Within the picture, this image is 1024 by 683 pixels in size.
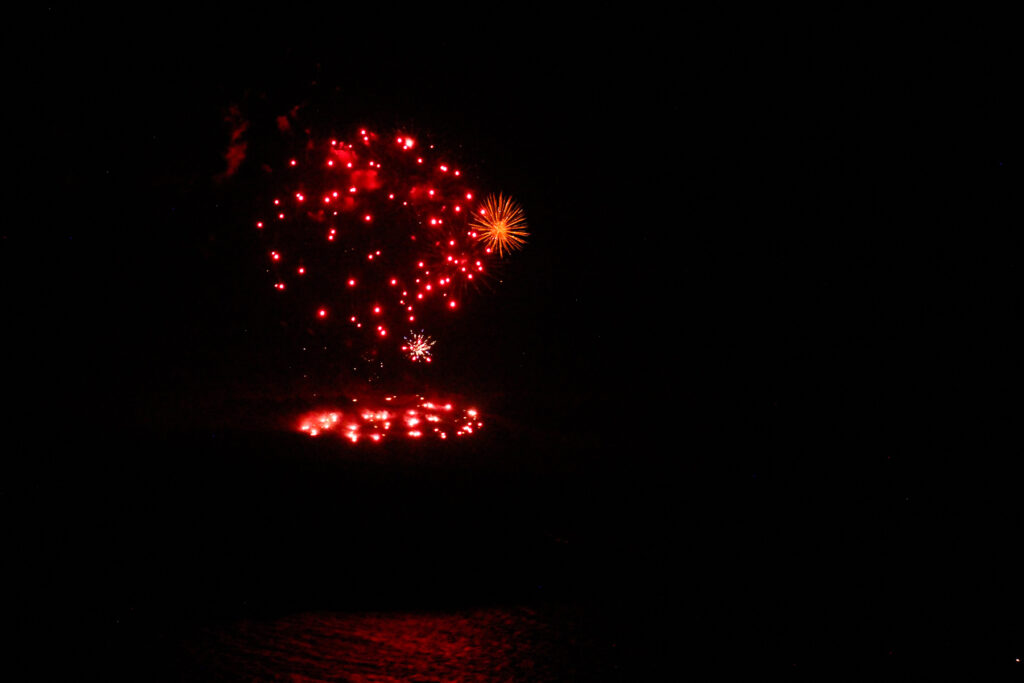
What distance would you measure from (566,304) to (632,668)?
6.14 meters

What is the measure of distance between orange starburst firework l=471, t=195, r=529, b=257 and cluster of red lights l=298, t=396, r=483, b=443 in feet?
7.17

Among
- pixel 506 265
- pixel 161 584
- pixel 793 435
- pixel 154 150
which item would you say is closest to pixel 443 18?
pixel 506 265

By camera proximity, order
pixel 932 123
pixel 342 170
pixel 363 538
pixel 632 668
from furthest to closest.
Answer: pixel 932 123 → pixel 342 170 → pixel 363 538 → pixel 632 668

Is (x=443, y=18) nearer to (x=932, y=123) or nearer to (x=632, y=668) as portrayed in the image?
(x=932, y=123)

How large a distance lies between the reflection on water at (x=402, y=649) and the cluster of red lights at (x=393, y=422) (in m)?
2.00

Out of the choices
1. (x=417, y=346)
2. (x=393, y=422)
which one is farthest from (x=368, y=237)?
(x=393, y=422)

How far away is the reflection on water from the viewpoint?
307 cm

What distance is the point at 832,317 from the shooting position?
355 inches

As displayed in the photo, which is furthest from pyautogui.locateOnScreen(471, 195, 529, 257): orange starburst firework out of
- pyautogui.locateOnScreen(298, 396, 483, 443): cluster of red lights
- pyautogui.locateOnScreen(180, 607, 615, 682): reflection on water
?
pyautogui.locateOnScreen(180, 607, 615, 682): reflection on water

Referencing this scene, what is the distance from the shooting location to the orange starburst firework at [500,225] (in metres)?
7.64

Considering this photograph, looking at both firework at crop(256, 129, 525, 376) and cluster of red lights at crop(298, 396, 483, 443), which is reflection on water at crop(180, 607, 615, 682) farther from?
firework at crop(256, 129, 525, 376)

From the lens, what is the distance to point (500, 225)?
8055 mm

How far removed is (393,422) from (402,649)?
9.09 feet

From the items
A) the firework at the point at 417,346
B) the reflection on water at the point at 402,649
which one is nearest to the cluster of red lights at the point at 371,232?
the firework at the point at 417,346
